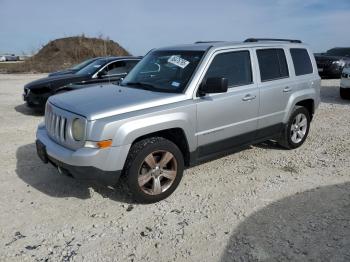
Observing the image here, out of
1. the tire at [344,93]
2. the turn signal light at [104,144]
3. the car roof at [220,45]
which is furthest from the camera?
the tire at [344,93]

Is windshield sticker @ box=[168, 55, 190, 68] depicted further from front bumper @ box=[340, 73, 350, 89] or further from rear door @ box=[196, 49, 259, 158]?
front bumper @ box=[340, 73, 350, 89]

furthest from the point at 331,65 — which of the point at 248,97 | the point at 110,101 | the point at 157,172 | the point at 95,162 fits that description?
the point at 95,162

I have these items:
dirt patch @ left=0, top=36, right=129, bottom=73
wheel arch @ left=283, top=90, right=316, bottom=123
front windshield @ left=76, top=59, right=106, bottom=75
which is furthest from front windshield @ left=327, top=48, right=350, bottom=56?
dirt patch @ left=0, top=36, right=129, bottom=73

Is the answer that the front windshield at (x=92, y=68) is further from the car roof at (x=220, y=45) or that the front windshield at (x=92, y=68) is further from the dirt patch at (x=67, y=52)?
the dirt patch at (x=67, y=52)

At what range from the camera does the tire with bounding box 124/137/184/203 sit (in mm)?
4039

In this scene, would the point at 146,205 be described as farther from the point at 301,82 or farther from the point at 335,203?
the point at 301,82

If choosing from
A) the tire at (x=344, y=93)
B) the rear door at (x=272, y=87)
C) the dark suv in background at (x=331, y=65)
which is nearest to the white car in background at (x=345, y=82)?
the tire at (x=344, y=93)

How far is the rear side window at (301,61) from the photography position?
6023 millimetres

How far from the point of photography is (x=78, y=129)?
392 cm

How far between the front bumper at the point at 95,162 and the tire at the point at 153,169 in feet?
0.49

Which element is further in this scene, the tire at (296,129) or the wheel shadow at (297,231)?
the tire at (296,129)

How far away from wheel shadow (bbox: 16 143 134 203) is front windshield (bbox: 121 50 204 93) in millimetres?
1349

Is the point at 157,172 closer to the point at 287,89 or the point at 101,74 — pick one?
the point at 287,89

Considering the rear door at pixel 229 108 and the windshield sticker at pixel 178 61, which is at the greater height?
the windshield sticker at pixel 178 61
